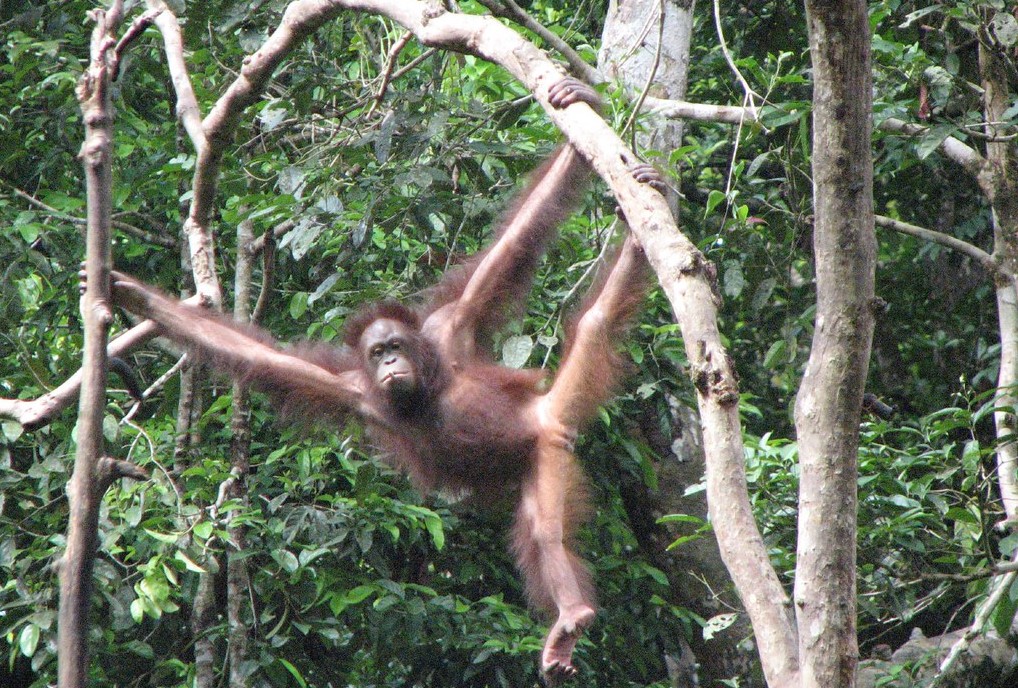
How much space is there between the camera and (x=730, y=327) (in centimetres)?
675

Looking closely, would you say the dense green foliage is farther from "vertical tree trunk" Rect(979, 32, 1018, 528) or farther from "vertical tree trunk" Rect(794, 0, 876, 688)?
"vertical tree trunk" Rect(794, 0, 876, 688)

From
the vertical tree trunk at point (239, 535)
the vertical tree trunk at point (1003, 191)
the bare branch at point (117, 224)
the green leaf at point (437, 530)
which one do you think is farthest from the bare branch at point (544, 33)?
the green leaf at point (437, 530)

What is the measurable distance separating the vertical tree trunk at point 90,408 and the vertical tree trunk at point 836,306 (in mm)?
1363

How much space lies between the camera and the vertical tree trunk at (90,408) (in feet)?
5.98

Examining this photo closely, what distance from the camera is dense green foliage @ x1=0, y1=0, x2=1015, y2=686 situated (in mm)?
4812

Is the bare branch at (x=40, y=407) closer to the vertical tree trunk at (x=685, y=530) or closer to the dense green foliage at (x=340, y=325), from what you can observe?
the dense green foliage at (x=340, y=325)

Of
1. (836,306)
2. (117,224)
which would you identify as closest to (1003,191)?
(836,306)

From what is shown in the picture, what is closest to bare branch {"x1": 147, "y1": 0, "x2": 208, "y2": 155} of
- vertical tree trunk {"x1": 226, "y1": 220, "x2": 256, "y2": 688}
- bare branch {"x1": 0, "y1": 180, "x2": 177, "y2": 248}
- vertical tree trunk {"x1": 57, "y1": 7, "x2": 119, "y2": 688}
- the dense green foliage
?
the dense green foliage

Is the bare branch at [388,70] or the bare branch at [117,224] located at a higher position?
the bare branch at [117,224]

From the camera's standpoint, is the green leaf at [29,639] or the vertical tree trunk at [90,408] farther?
the green leaf at [29,639]

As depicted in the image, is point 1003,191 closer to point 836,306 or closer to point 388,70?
point 388,70

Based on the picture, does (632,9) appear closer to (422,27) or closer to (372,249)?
(372,249)

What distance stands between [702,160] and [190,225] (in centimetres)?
425

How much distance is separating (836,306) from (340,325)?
3.35 meters
